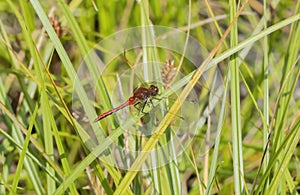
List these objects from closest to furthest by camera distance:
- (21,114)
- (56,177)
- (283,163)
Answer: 1. (283,163)
2. (56,177)
3. (21,114)

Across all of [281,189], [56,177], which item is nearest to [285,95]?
[281,189]

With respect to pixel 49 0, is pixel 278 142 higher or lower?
lower

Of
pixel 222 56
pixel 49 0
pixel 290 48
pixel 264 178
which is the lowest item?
pixel 264 178

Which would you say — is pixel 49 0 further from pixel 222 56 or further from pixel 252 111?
pixel 222 56

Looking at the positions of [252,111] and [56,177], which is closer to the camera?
[56,177]

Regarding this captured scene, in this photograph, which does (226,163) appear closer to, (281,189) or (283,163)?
(281,189)

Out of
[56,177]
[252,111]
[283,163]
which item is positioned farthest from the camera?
[252,111]

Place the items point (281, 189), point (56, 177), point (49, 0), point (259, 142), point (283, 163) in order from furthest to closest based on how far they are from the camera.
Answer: point (49, 0) → point (259, 142) → point (56, 177) → point (281, 189) → point (283, 163)

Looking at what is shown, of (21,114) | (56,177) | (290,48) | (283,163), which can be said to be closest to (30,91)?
(21,114)

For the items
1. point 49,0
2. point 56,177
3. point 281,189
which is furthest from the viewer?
point 49,0
